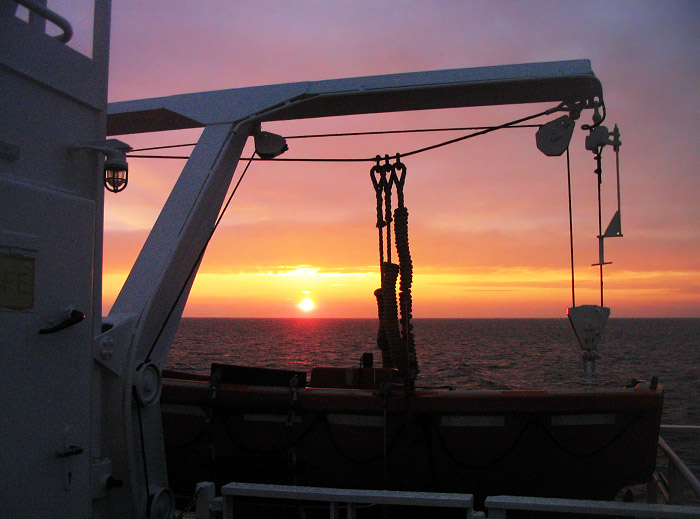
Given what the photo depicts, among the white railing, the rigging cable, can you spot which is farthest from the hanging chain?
the white railing

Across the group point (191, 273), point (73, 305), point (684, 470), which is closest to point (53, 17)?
point (73, 305)

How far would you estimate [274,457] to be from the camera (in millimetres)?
5508

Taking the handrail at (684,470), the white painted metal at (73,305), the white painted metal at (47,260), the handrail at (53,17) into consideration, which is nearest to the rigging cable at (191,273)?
the white painted metal at (73,305)

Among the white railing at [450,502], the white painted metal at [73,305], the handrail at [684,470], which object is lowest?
the handrail at [684,470]

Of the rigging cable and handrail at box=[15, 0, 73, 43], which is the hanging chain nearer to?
the rigging cable

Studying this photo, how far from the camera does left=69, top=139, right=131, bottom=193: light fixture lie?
3051 mm

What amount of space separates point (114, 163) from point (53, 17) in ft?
2.43

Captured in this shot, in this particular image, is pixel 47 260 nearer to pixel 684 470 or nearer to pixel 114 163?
pixel 114 163

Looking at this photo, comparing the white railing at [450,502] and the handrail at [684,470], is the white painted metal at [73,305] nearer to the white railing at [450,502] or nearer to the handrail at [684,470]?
the white railing at [450,502]

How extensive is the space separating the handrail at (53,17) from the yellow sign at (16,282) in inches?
39.9

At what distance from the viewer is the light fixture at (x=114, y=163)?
10.0 feet

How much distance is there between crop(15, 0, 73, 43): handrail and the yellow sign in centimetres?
101

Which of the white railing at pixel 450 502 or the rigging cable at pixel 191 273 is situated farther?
the rigging cable at pixel 191 273

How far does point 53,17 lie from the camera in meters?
2.62
